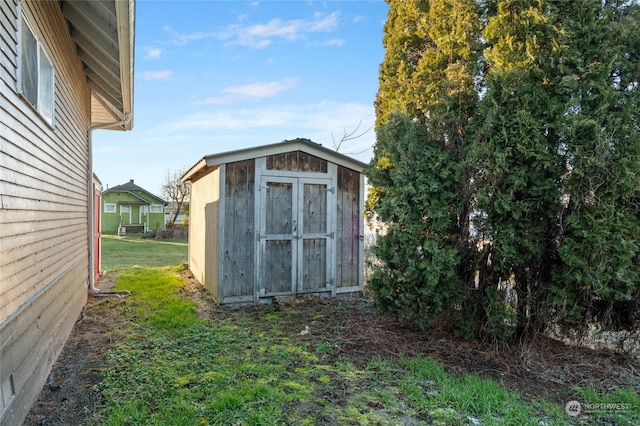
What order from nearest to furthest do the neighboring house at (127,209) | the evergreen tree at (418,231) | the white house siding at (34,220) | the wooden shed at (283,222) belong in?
the white house siding at (34,220) < the evergreen tree at (418,231) < the wooden shed at (283,222) < the neighboring house at (127,209)

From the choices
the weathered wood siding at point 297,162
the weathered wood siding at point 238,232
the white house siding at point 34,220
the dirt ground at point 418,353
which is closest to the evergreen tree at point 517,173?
the dirt ground at point 418,353

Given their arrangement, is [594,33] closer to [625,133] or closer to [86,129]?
[625,133]

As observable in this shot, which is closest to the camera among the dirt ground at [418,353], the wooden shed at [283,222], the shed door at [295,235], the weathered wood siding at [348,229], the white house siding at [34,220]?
the white house siding at [34,220]

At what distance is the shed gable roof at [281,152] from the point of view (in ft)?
18.0

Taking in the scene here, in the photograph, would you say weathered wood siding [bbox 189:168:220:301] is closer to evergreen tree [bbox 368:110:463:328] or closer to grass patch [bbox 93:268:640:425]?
grass patch [bbox 93:268:640:425]

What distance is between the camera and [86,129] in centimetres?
626

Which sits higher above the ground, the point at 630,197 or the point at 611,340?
the point at 630,197

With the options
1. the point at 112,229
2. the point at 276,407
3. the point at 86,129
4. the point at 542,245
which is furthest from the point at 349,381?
the point at 112,229

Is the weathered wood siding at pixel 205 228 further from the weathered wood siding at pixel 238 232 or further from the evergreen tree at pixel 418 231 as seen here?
the evergreen tree at pixel 418 231

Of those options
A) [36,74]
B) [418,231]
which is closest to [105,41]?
[36,74]

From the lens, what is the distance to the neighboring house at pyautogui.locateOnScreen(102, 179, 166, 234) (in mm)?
25578

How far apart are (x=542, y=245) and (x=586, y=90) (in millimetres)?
1431

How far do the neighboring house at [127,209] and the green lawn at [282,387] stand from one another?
2360 centimetres

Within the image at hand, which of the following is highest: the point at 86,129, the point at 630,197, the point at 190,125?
the point at 190,125
